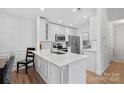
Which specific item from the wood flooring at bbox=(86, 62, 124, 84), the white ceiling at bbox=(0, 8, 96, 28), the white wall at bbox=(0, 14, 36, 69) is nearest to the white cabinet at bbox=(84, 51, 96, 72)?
the wood flooring at bbox=(86, 62, 124, 84)

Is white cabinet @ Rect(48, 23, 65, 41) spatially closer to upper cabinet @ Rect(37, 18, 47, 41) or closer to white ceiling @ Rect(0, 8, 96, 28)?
upper cabinet @ Rect(37, 18, 47, 41)

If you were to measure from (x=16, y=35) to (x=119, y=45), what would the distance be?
5710mm

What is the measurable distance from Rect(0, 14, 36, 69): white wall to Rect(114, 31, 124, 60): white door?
192 inches

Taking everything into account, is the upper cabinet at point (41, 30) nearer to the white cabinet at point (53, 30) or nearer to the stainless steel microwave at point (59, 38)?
the white cabinet at point (53, 30)

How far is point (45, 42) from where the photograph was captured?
438cm

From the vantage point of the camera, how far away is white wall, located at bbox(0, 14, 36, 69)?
347 centimetres

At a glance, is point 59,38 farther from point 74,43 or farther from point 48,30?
point 74,43

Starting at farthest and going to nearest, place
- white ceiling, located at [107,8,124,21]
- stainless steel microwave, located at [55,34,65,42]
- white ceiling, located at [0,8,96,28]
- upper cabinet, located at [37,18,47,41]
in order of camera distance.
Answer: stainless steel microwave, located at [55,34,65,42] < upper cabinet, located at [37,18,47,41] < white ceiling, located at [107,8,124,21] < white ceiling, located at [0,8,96,28]

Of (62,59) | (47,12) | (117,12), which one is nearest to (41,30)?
(47,12)

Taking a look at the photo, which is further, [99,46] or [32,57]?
[32,57]

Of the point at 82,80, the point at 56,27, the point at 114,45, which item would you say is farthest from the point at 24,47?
the point at 114,45
